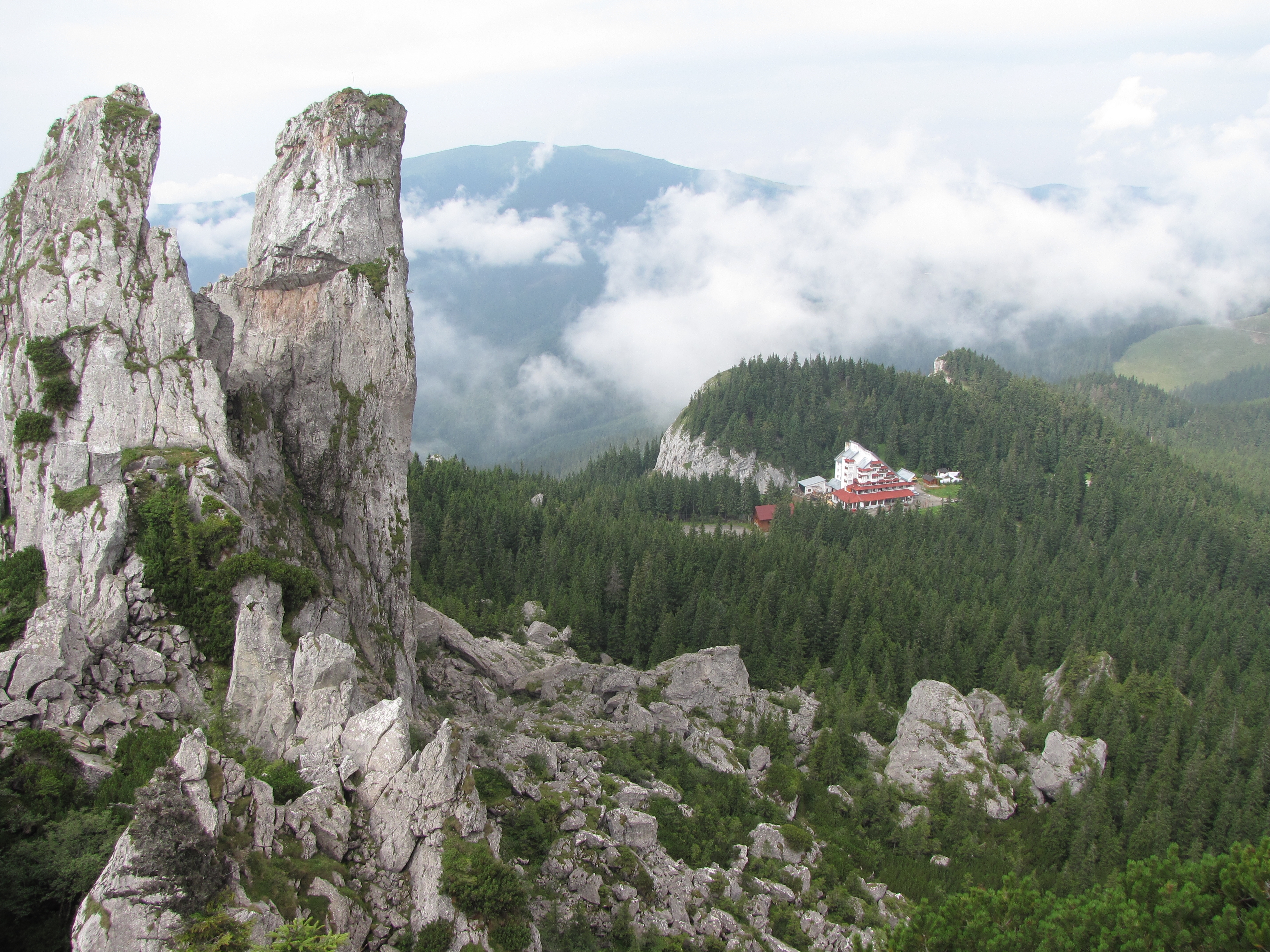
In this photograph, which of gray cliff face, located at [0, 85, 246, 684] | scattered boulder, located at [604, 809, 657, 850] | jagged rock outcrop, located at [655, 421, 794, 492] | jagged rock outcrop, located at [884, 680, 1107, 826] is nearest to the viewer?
gray cliff face, located at [0, 85, 246, 684]

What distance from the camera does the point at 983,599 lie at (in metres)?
97.8

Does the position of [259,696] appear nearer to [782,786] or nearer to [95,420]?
[95,420]

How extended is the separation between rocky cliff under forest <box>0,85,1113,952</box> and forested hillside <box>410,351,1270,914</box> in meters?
19.4

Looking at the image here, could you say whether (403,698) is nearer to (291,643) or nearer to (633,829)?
(291,643)

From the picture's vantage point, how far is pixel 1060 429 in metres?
180

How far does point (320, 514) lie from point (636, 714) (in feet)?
83.4

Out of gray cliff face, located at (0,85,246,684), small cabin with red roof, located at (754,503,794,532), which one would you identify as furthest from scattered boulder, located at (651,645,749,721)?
small cabin with red roof, located at (754,503,794,532)

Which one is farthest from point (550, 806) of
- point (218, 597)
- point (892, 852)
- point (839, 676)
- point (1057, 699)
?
point (1057, 699)

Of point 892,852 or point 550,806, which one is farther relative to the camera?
point 892,852

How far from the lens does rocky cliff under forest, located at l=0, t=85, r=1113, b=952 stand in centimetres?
2244

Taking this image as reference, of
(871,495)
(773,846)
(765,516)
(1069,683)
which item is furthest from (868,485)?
(773,846)

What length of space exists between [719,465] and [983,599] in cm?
8743

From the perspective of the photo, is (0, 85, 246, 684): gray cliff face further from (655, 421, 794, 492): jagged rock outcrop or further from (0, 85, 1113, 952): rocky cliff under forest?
(655, 421, 794, 492): jagged rock outcrop

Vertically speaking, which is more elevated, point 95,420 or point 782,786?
point 95,420
